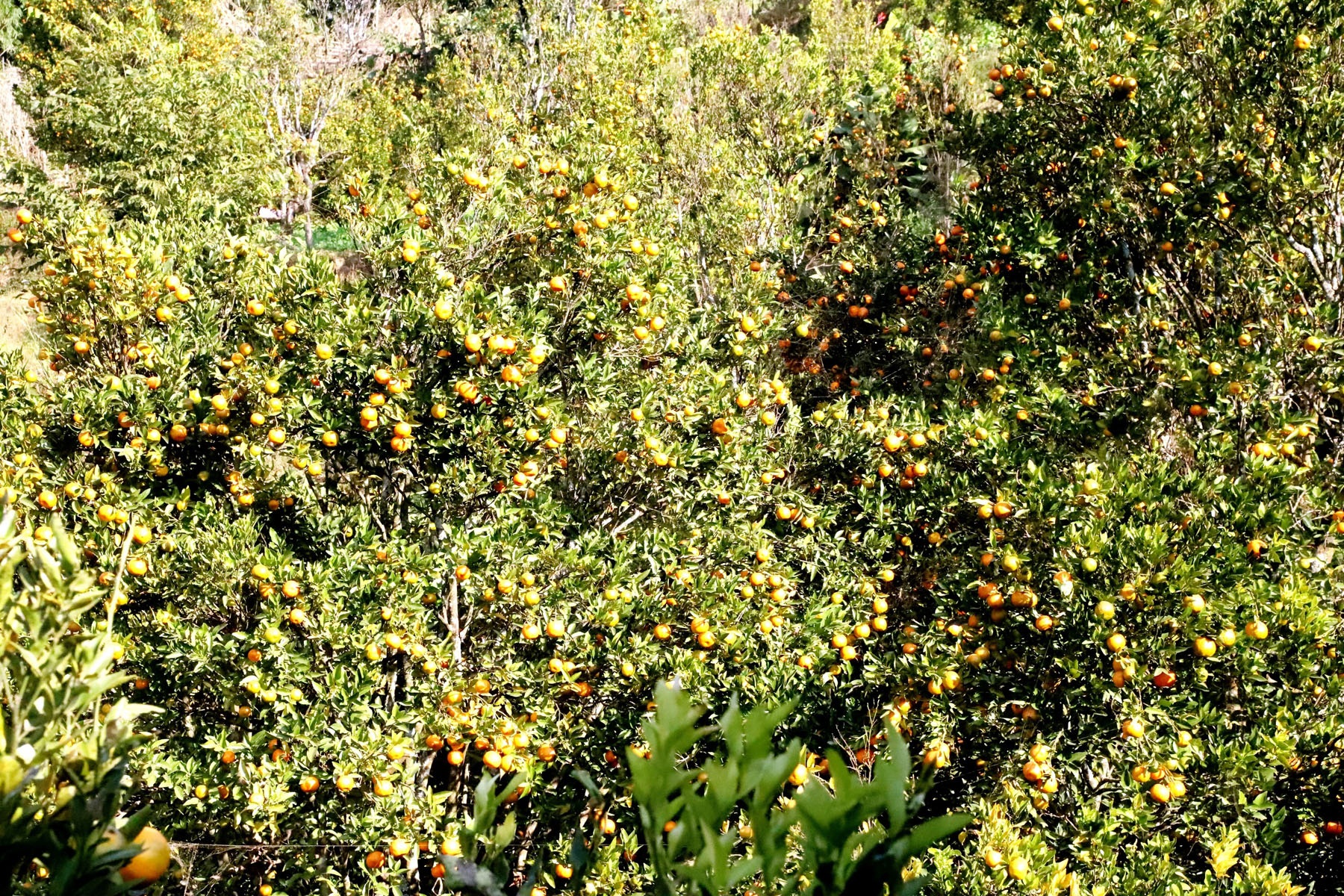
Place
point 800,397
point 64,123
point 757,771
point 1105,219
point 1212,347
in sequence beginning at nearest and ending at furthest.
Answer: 1. point 757,771
2. point 1212,347
3. point 1105,219
4. point 800,397
5. point 64,123

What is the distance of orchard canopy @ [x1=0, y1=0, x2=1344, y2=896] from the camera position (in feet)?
10.6

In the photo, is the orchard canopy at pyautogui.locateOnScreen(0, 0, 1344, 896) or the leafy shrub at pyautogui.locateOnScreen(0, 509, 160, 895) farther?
the orchard canopy at pyautogui.locateOnScreen(0, 0, 1344, 896)

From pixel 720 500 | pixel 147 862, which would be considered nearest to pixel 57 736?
pixel 147 862

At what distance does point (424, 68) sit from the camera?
82.9 ft

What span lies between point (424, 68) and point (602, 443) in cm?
2398

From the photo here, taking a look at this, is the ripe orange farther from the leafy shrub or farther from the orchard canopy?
the orchard canopy

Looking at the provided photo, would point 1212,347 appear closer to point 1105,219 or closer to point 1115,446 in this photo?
point 1115,446

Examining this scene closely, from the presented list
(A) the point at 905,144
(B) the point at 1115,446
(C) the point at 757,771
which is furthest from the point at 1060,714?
(A) the point at 905,144

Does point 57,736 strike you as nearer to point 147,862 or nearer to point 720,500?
point 147,862

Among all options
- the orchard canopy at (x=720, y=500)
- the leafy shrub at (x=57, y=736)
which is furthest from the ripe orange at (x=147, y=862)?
the orchard canopy at (x=720, y=500)

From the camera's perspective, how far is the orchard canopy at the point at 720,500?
3236mm

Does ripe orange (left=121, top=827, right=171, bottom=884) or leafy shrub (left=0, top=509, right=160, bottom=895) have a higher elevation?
leafy shrub (left=0, top=509, right=160, bottom=895)

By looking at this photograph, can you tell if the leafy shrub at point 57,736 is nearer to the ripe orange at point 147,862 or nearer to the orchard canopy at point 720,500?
the ripe orange at point 147,862

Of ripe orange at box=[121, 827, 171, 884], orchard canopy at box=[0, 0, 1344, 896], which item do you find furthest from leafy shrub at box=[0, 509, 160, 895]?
orchard canopy at box=[0, 0, 1344, 896]
